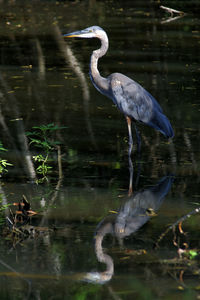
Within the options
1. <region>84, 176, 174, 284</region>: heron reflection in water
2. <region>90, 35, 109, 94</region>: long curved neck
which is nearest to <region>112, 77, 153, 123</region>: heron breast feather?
<region>90, 35, 109, 94</region>: long curved neck

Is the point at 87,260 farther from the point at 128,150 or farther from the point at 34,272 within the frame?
the point at 128,150

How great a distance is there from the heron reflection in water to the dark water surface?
1 cm

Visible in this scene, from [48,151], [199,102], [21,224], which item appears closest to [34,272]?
[21,224]

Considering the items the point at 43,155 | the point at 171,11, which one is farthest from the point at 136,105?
the point at 171,11

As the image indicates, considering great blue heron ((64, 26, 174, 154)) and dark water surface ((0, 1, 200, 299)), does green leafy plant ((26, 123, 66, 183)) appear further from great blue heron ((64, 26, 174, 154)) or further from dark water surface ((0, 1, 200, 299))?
great blue heron ((64, 26, 174, 154))

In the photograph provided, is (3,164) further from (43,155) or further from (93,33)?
(93,33)

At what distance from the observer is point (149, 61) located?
50.4 feet

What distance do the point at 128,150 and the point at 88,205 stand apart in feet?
6.91

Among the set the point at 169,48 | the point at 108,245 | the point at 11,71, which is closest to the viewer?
the point at 108,245

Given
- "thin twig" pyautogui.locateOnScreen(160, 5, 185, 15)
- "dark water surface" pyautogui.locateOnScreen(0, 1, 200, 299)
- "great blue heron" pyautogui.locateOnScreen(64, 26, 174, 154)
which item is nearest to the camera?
"dark water surface" pyautogui.locateOnScreen(0, 1, 200, 299)

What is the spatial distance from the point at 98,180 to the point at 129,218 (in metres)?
1.30

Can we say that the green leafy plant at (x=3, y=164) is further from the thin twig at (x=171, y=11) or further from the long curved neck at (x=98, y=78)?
the thin twig at (x=171, y=11)

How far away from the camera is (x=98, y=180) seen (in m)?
8.31

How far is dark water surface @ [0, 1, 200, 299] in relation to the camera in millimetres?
5703
